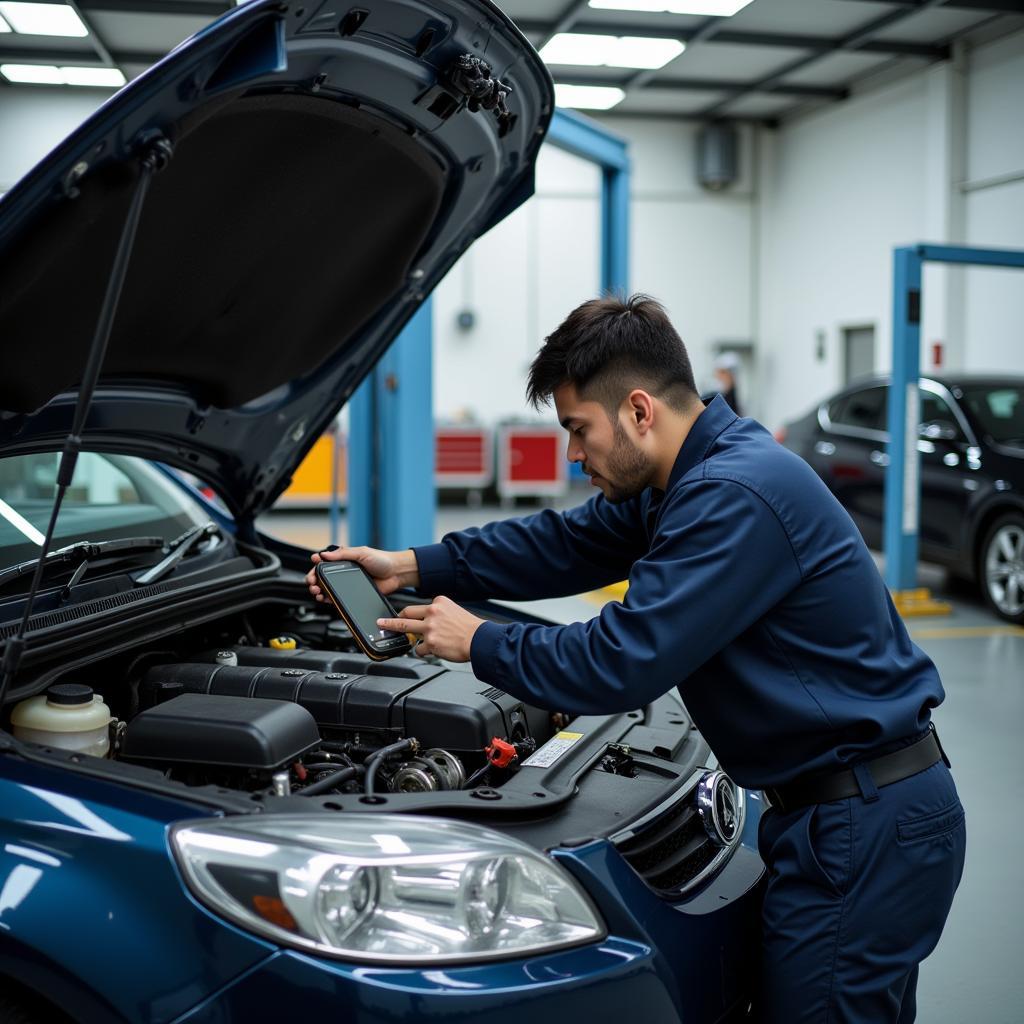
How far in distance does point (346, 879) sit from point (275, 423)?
1445mm

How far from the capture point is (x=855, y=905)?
1.60 meters

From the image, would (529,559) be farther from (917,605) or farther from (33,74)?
(33,74)

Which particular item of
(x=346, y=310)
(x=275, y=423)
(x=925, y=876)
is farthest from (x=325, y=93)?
(x=925, y=876)

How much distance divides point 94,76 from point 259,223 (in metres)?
11.5

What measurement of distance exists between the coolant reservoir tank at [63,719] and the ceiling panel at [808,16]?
31.8 feet

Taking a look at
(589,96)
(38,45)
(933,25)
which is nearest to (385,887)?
(933,25)

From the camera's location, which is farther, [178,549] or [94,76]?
[94,76]

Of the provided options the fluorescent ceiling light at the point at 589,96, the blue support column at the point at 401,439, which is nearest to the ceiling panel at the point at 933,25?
the fluorescent ceiling light at the point at 589,96

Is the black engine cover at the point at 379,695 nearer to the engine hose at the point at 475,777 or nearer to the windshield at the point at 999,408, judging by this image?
the engine hose at the point at 475,777

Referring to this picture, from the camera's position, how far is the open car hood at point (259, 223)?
154 cm

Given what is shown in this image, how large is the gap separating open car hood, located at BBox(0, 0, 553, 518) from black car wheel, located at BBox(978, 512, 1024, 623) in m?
4.63

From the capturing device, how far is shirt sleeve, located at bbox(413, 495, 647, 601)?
86.2 inches

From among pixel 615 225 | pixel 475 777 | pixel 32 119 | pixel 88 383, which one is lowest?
pixel 475 777

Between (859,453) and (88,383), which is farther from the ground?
(88,383)
